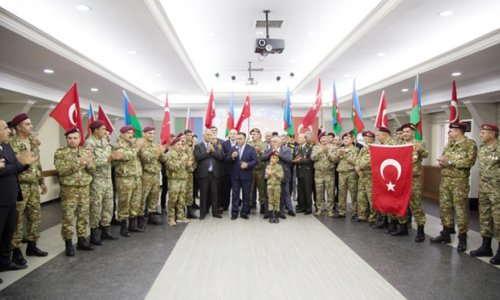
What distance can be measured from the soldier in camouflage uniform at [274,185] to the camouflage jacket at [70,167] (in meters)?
2.77

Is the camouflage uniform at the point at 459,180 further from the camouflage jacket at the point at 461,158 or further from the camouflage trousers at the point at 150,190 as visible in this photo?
the camouflage trousers at the point at 150,190

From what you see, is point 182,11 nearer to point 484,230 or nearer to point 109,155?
point 109,155

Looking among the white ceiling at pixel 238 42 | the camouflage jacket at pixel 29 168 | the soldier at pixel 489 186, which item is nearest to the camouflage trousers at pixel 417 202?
the soldier at pixel 489 186

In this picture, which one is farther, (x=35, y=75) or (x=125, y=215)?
(x=35, y=75)

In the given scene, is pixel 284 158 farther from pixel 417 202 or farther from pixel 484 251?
pixel 484 251

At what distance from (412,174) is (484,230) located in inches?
39.2

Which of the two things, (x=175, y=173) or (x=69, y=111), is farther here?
(x=175, y=173)

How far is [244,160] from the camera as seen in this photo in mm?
5625

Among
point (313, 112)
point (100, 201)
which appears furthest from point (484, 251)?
point (100, 201)

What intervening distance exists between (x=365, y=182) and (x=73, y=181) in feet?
13.5

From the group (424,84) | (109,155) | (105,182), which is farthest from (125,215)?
(424,84)

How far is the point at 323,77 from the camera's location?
7.99 metres

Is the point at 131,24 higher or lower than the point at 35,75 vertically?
higher

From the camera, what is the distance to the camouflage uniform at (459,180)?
3936 mm
